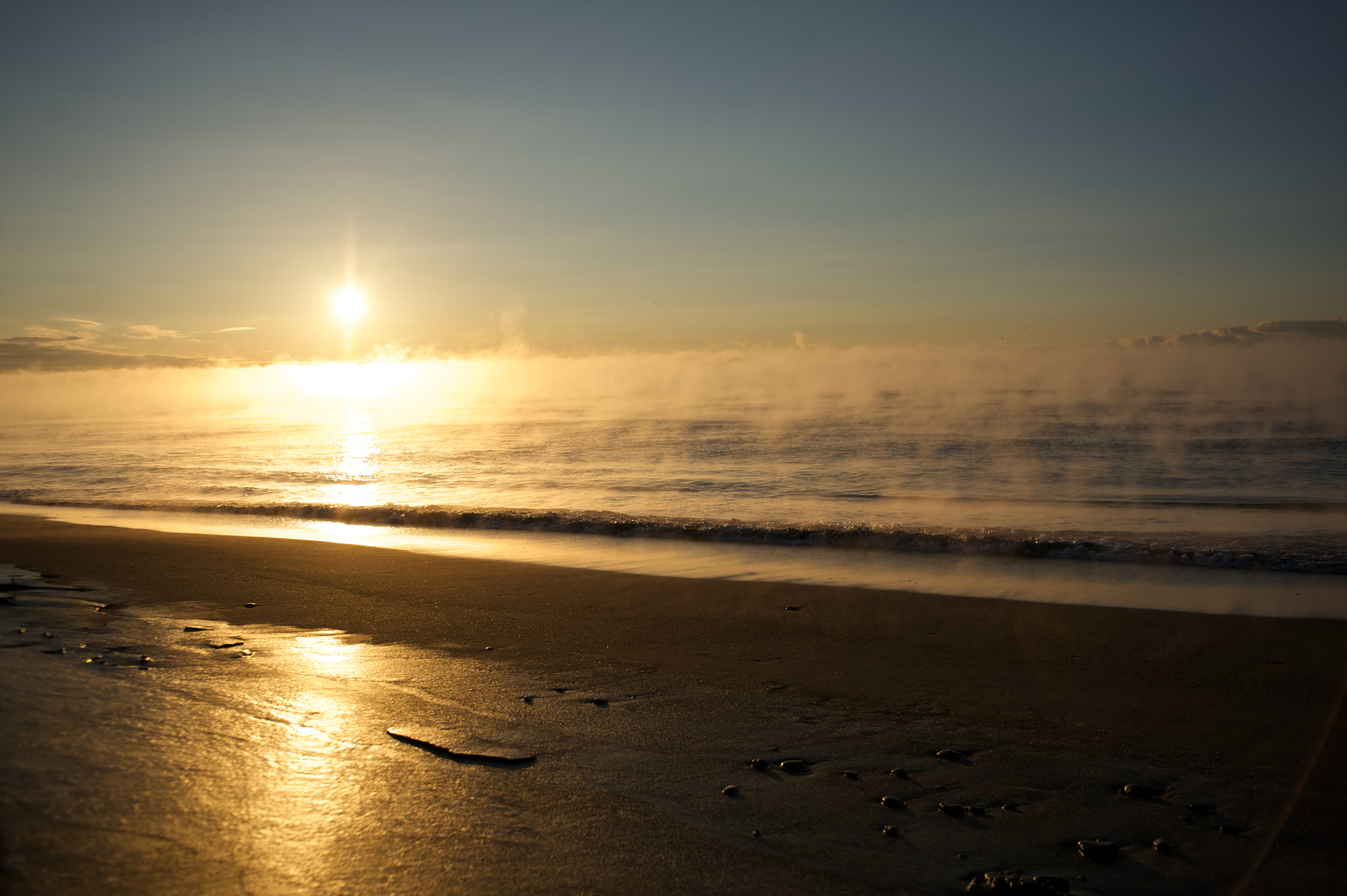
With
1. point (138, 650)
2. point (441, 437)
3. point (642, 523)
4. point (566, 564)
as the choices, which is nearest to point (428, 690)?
point (138, 650)

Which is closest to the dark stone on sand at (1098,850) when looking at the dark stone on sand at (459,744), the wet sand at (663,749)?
the wet sand at (663,749)

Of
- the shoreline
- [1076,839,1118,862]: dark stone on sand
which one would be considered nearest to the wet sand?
[1076,839,1118,862]: dark stone on sand

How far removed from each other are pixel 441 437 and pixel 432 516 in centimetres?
2748

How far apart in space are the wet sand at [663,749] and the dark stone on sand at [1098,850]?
52mm

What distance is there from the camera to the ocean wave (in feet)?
37.6

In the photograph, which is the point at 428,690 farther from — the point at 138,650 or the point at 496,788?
the point at 138,650

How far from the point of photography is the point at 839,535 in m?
13.6

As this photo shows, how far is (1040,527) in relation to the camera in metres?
14.1

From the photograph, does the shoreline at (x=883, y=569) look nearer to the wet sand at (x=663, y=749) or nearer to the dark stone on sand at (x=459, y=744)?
the wet sand at (x=663, y=749)

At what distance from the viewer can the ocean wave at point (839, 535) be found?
1147 cm

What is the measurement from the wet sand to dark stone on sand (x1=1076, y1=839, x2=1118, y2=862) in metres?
0.05

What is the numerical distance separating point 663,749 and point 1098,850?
212 centimetres

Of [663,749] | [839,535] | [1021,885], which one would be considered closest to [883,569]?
[839,535]

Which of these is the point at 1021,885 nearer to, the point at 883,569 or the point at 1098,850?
the point at 1098,850
